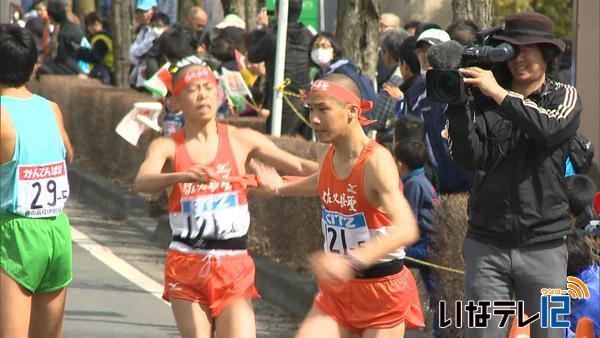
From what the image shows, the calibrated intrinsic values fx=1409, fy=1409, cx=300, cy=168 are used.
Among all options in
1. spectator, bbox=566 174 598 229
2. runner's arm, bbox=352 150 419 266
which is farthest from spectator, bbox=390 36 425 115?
runner's arm, bbox=352 150 419 266

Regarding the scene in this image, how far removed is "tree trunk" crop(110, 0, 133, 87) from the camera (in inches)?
879

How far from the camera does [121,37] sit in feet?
74.1

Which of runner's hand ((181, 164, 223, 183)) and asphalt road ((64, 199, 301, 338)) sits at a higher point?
runner's hand ((181, 164, 223, 183))

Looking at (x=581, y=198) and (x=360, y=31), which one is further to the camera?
(x=360, y=31)

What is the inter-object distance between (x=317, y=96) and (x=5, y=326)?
1.74m

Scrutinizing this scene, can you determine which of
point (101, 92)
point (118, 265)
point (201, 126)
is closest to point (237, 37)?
point (101, 92)

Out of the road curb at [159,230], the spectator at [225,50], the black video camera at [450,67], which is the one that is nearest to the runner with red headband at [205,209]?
the black video camera at [450,67]

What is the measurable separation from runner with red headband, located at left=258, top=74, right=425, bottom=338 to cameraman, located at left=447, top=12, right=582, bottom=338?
361 millimetres

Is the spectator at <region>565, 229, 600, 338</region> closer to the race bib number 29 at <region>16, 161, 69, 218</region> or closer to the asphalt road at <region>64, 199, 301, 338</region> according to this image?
the race bib number 29 at <region>16, 161, 69, 218</region>

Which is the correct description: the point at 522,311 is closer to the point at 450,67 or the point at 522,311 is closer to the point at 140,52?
the point at 450,67

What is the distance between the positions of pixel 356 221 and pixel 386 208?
19 cm

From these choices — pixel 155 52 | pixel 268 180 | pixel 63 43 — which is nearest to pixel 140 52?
pixel 155 52

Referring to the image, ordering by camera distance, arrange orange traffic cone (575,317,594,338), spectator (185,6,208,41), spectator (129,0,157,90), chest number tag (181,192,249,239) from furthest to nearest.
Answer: spectator (185,6,208,41) < spectator (129,0,157,90) < chest number tag (181,192,249,239) < orange traffic cone (575,317,594,338)

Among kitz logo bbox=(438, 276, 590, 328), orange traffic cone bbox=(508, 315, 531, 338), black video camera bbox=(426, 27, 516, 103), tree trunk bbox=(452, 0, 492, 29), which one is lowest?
orange traffic cone bbox=(508, 315, 531, 338)
